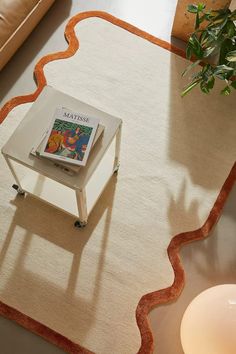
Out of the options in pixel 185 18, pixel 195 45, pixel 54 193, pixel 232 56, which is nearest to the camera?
pixel 232 56

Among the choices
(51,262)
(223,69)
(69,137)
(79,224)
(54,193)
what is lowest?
(51,262)

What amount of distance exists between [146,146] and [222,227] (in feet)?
1.94

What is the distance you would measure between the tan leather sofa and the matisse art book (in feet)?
2.37

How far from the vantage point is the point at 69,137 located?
1748 millimetres

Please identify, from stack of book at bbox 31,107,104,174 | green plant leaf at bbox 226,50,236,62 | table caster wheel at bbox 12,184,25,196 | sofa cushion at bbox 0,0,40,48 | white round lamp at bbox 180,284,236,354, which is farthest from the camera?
sofa cushion at bbox 0,0,40,48

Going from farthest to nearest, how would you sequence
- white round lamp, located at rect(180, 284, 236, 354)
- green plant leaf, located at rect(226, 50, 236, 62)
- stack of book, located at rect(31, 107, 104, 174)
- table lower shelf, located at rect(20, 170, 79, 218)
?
table lower shelf, located at rect(20, 170, 79, 218), green plant leaf, located at rect(226, 50, 236, 62), stack of book, located at rect(31, 107, 104, 174), white round lamp, located at rect(180, 284, 236, 354)

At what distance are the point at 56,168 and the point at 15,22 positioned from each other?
103cm

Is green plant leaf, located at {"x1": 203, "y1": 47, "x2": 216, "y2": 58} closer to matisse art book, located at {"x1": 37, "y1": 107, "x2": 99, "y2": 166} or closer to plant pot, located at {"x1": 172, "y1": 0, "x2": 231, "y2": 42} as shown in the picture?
plant pot, located at {"x1": 172, "y1": 0, "x2": 231, "y2": 42}

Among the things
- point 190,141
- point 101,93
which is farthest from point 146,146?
point 101,93

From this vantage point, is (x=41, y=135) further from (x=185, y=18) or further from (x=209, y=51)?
(x=185, y=18)

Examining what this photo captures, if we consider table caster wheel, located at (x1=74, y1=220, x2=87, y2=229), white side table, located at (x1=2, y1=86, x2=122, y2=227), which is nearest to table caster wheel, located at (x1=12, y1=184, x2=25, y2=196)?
white side table, located at (x1=2, y1=86, x2=122, y2=227)

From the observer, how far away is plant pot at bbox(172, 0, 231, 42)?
2.31m

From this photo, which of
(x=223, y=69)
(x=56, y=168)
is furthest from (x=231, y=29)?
(x=56, y=168)

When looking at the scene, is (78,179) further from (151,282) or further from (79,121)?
(151,282)
